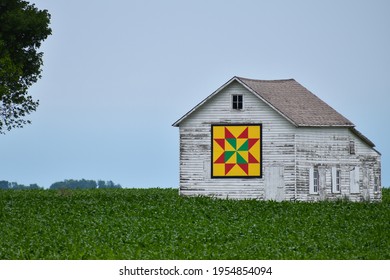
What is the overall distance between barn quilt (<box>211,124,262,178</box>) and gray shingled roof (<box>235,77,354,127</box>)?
1854mm

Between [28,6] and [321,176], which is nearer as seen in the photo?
[321,176]

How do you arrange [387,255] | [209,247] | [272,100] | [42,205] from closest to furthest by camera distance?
[387,255], [209,247], [42,205], [272,100]

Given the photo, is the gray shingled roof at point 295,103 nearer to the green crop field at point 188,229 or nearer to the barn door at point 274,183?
A: the barn door at point 274,183

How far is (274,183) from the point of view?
43.9m

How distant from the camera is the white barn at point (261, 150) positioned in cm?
4388

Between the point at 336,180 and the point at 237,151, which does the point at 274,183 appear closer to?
the point at 237,151

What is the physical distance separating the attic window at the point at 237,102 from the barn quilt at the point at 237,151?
990 mm

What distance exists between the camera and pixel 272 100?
45719 millimetres

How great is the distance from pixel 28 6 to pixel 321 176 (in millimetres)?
20424

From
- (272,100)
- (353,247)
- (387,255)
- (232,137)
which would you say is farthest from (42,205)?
(387,255)

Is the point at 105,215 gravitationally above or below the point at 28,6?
below

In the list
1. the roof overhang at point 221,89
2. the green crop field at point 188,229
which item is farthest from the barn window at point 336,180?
the roof overhang at point 221,89

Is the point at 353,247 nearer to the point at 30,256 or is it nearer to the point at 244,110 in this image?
the point at 30,256

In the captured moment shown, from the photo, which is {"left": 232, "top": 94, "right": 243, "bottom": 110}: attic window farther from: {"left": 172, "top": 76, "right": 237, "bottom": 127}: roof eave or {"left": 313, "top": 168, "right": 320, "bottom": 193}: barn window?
{"left": 313, "top": 168, "right": 320, "bottom": 193}: barn window
